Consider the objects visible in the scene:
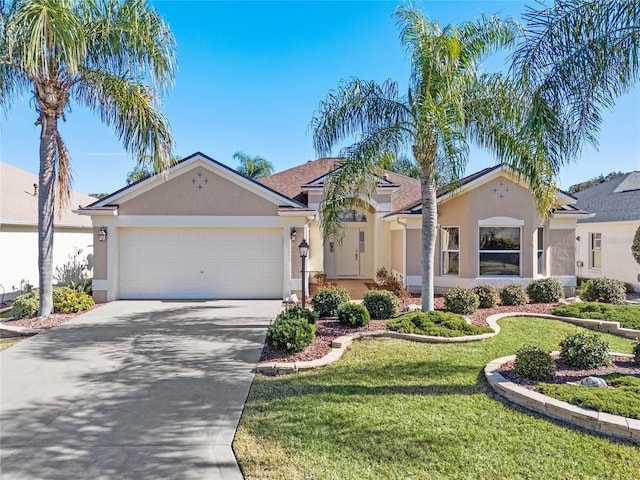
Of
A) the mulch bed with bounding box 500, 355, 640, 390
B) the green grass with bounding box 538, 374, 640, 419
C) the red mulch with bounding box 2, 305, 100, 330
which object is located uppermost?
the red mulch with bounding box 2, 305, 100, 330

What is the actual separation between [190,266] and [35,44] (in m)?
7.62

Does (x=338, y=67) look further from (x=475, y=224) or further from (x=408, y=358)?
(x=408, y=358)

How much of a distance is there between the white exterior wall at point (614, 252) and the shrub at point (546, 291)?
19.6 ft

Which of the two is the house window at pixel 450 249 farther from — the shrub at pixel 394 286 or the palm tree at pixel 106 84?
the palm tree at pixel 106 84

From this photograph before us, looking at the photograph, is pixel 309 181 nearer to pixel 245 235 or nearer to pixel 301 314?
pixel 245 235

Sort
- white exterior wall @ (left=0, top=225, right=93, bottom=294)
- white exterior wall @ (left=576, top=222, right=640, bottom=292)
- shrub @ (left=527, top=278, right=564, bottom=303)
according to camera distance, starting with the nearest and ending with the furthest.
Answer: shrub @ (left=527, top=278, right=564, bottom=303), white exterior wall @ (left=0, top=225, right=93, bottom=294), white exterior wall @ (left=576, top=222, right=640, bottom=292)

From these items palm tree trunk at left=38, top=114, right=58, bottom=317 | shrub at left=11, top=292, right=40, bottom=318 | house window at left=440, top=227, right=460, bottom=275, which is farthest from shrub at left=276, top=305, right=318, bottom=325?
house window at left=440, top=227, right=460, bottom=275

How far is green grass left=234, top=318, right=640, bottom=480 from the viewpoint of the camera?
3.89m

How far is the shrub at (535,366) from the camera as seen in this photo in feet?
19.3

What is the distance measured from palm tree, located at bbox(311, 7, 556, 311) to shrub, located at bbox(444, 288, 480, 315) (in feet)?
4.20

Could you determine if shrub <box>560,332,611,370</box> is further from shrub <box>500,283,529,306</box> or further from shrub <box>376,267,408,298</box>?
shrub <box>376,267,408,298</box>

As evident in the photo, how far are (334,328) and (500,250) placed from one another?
789 cm

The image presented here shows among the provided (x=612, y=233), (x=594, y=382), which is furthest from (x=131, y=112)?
(x=612, y=233)

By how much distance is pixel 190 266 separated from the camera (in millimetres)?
13359
